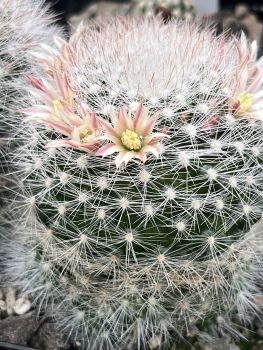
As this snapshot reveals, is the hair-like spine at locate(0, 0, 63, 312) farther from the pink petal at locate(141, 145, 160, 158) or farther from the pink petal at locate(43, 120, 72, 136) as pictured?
the pink petal at locate(141, 145, 160, 158)

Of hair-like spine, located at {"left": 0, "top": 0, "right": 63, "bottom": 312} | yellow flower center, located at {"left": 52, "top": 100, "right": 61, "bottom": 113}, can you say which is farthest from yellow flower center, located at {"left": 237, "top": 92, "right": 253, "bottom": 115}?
hair-like spine, located at {"left": 0, "top": 0, "right": 63, "bottom": 312}

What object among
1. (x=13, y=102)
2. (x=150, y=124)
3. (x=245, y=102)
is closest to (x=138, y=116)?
(x=150, y=124)

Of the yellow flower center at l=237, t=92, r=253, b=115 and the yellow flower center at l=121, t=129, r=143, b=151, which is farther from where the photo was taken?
the yellow flower center at l=237, t=92, r=253, b=115

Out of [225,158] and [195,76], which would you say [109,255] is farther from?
[195,76]

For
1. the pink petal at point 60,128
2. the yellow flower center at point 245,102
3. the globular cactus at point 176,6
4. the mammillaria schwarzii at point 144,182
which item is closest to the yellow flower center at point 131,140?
the mammillaria schwarzii at point 144,182

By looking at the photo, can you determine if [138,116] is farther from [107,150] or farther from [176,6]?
[176,6]

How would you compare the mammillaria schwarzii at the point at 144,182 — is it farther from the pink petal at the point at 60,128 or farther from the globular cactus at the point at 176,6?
the globular cactus at the point at 176,6

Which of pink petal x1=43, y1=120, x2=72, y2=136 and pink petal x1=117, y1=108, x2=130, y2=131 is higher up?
pink petal x1=117, y1=108, x2=130, y2=131

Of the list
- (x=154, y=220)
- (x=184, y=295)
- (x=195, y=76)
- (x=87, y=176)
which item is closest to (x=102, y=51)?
(x=195, y=76)
